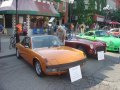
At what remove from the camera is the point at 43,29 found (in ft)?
93.1

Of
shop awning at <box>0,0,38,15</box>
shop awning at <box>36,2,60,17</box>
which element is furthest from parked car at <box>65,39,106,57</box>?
shop awning at <box>36,2,60,17</box>

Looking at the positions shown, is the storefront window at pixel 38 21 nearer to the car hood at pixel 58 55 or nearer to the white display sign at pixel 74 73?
Result: the car hood at pixel 58 55

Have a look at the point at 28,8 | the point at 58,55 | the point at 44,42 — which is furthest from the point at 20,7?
the point at 58,55

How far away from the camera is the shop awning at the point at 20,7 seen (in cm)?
2317

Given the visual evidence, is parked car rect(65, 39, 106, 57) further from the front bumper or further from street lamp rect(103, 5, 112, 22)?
street lamp rect(103, 5, 112, 22)

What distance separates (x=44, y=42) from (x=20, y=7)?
17.0 meters

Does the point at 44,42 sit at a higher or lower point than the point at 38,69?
higher

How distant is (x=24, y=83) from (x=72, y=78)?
1431 millimetres

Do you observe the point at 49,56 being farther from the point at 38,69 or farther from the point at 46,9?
the point at 46,9

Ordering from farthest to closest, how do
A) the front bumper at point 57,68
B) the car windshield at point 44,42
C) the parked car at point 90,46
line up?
the parked car at point 90,46, the car windshield at point 44,42, the front bumper at point 57,68

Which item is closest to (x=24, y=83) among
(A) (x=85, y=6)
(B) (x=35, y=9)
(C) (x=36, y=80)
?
(C) (x=36, y=80)

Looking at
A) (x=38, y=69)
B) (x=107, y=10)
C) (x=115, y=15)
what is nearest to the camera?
(x=38, y=69)

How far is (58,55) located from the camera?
664 centimetres

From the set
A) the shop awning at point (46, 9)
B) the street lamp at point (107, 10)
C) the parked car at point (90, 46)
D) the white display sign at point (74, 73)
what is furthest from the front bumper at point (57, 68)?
the street lamp at point (107, 10)
